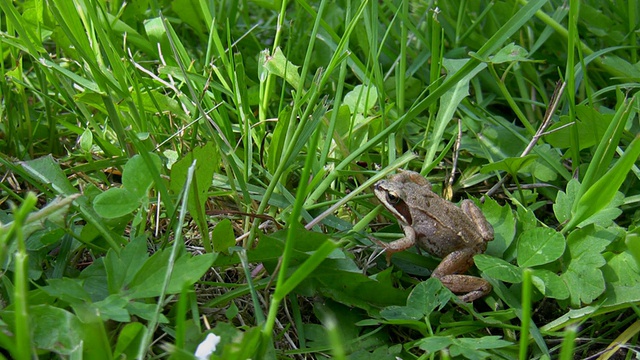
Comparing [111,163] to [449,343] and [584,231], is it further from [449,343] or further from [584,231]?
[584,231]

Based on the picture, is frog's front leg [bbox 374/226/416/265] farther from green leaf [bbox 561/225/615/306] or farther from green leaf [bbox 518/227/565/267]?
green leaf [bbox 561/225/615/306]

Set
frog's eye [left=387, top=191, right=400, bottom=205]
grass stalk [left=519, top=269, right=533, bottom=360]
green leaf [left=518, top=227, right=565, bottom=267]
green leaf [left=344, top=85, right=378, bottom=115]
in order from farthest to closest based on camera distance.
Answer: green leaf [left=344, top=85, right=378, bottom=115] → frog's eye [left=387, top=191, right=400, bottom=205] → green leaf [left=518, top=227, right=565, bottom=267] → grass stalk [left=519, top=269, right=533, bottom=360]

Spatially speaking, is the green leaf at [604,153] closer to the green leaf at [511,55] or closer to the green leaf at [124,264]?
the green leaf at [511,55]

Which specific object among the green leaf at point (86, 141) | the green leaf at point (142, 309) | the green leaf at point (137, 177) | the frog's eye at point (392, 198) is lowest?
the frog's eye at point (392, 198)

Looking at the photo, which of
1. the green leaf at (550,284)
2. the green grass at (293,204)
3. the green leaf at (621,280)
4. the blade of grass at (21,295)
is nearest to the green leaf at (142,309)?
the green grass at (293,204)

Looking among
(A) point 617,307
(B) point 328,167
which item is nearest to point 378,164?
(B) point 328,167

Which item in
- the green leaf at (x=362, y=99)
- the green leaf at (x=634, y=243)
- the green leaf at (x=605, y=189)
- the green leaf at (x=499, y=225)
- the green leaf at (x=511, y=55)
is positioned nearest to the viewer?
the green leaf at (x=634, y=243)

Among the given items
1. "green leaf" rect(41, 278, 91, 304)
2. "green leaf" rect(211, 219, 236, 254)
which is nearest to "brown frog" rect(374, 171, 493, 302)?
"green leaf" rect(211, 219, 236, 254)

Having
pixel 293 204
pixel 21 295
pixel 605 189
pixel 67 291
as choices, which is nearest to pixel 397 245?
pixel 293 204
